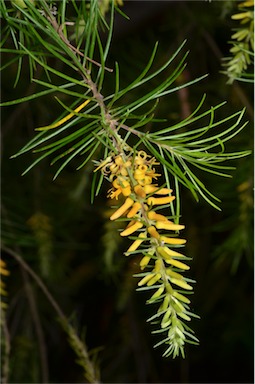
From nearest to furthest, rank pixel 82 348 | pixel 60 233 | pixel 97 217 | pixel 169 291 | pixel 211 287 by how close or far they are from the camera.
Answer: pixel 169 291 < pixel 82 348 < pixel 60 233 < pixel 97 217 < pixel 211 287

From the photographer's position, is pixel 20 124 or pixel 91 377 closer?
pixel 91 377

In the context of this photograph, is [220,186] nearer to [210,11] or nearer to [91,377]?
[91,377]

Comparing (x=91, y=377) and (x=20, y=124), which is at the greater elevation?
(x=20, y=124)

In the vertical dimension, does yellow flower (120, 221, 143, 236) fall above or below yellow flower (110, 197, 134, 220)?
below

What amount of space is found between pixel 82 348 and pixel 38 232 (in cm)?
29

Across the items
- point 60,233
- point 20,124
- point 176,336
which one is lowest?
point 176,336

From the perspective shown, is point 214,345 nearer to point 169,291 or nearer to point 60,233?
point 60,233

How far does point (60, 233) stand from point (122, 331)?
38 centimetres

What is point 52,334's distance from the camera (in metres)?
1.30

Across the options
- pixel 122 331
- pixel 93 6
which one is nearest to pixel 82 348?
pixel 93 6

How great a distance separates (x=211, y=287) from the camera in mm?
1279

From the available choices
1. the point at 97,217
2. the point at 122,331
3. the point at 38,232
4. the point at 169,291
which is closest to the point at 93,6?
the point at 169,291

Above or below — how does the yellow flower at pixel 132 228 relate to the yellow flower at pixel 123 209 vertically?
below

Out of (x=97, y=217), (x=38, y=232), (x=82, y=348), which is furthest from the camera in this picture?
(x=97, y=217)
